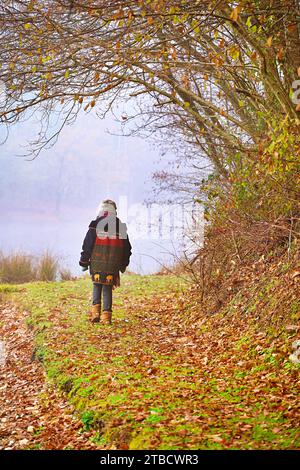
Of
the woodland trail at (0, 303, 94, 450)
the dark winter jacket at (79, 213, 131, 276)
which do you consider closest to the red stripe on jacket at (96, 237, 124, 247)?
the dark winter jacket at (79, 213, 131, 276)

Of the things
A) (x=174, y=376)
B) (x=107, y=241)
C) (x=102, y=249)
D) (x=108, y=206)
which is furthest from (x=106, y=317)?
(x=174, y=376)

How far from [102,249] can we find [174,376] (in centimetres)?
393

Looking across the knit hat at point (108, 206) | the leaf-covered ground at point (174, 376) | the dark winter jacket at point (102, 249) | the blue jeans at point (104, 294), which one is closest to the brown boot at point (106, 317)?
the blue jeans at point (104, 294)

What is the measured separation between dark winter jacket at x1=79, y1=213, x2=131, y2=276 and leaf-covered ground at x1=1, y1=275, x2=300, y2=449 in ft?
3.64

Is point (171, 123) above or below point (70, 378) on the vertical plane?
above

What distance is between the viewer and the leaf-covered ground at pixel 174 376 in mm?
5750

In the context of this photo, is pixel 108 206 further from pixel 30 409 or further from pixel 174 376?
pixel 30 409

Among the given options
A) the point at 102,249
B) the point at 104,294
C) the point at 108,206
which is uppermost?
the point at 108,206

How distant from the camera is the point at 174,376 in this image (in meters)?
7.78

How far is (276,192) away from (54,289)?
850 centimetres

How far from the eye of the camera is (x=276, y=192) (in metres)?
9.88

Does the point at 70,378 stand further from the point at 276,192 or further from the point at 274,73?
the point at 274,73

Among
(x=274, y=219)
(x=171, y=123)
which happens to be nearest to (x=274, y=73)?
(x=274, y=219)

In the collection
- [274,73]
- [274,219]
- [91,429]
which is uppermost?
[274,73]
